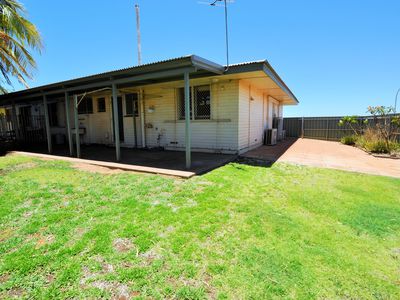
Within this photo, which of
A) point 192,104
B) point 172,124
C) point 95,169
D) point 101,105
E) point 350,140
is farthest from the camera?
point 350,140

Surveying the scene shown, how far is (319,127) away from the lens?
15039mm

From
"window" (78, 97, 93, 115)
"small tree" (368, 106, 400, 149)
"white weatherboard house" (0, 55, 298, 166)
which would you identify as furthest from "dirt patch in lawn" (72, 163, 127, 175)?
"small tree" (368, 106, 400, 149)

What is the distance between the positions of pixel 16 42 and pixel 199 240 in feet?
35.3

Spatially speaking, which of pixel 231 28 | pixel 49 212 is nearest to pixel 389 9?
pixel 231 28

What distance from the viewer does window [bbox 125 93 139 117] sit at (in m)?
9.01

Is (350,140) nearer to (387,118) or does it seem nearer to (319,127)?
(387,118)

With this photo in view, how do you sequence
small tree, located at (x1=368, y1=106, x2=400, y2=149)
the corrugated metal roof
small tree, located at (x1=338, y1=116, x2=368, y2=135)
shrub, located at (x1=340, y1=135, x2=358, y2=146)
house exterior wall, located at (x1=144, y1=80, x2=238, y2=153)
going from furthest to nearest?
small tree, located at (x1=338, y1=116, x2=368, y2=135) → shrub, located at (x1=340, y1=135, x2=358, y2=146) → small tree, located at (x1=368, y1=106, x2=400, y2=149) → house exterior wall, located at (x1=144, y1=80, x2=238, y2=153) → the corrugated metal roof

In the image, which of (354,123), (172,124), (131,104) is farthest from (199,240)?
(354,123)

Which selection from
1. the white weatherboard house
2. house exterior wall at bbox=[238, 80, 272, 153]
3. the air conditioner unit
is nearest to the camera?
the white weatherboard house

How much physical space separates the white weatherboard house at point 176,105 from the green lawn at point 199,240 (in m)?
2.22

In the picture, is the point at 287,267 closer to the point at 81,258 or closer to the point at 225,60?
the point at 81,258

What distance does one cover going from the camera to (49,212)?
299 cm

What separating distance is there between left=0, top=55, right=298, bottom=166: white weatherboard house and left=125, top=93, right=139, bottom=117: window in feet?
0.14

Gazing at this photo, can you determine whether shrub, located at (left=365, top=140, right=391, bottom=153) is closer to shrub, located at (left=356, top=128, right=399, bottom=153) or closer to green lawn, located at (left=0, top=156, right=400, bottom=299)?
shrub, located at (left=356, top=128, right=399, bottom=153)
